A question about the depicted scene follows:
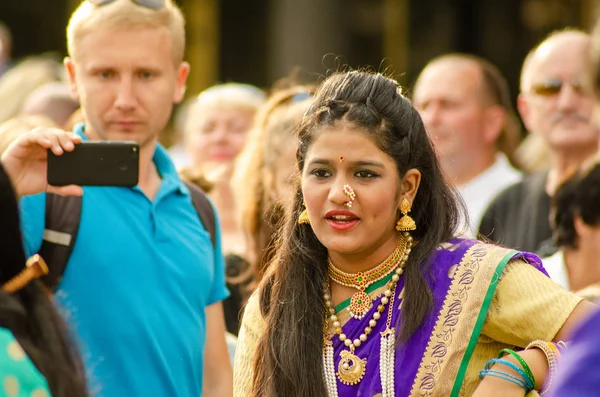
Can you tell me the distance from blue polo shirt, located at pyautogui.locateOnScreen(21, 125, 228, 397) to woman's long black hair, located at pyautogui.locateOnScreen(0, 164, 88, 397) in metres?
1.07

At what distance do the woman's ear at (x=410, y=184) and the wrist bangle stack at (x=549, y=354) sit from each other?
59cm

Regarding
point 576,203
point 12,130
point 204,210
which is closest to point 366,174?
point 204,210

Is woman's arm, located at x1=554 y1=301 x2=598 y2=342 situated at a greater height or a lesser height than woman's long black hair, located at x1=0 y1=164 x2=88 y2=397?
lesser

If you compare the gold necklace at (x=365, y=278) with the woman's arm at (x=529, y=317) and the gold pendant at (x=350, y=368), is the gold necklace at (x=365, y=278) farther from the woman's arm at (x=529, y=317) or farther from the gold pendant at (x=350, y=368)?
the woman's arm at (x=529, y=317)

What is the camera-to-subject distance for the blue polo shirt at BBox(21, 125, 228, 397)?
341 cm

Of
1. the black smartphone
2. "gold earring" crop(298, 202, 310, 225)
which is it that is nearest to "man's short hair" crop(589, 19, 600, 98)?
"gold earring" crop(298, 202, 310, 225)

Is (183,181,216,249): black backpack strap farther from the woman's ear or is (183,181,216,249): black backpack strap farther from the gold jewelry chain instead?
the woman's ear

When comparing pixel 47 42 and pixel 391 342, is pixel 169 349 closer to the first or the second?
pixel 391 342

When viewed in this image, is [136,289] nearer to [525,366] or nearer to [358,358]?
[358,358]

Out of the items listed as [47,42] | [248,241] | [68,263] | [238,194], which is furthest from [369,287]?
[47,42]

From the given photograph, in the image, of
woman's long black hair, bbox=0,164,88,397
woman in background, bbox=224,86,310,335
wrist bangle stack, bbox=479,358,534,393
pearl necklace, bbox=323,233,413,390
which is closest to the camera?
woman's long black hair, bbox=0,164,88,397

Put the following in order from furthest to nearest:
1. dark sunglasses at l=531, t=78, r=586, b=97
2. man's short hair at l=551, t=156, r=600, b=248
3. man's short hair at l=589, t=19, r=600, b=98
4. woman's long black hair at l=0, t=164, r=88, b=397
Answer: dark sunglasses at l=531, t=78, r=586, b=97
man's short hair at l=551, t=156, r=600, b=248
woman's long black hair at l=0, t=164, r=88, b=397
man's short hair at l=589, t=19, r=600, b=98

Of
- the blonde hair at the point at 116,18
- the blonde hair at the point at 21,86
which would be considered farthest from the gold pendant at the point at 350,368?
the blonde hair at the point at 21,86

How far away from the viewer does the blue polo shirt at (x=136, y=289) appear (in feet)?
11.2
